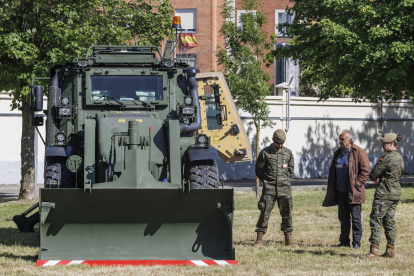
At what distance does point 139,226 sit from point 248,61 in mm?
11969

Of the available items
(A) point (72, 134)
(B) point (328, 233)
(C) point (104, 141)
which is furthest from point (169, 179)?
(B) point (328, 233)

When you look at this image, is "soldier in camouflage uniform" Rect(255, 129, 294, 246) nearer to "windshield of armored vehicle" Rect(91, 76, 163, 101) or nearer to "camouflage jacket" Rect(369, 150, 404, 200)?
"camouflage jacket" Rect(369, 150, 404, 200)

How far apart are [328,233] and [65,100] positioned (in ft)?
16.7

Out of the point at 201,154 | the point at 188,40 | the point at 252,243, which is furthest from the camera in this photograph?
the point at 188,40

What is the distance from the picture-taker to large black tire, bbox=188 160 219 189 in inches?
309

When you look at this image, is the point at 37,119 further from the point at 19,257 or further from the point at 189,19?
the point at 189,19

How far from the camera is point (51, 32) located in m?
14.4

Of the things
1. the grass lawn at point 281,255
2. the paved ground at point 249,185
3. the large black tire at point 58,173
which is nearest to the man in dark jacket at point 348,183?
the grass lawn at point 281,255

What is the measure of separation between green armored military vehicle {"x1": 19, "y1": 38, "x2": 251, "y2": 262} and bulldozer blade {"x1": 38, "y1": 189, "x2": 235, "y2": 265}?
1cm

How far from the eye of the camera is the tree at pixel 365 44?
17312 millimetres

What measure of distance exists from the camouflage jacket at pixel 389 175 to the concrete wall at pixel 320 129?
53.5 feet

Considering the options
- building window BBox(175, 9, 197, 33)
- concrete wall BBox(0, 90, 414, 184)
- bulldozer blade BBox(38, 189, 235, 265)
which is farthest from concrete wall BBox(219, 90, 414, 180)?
bulldozer blade BBox(38, 189, 235, 265)

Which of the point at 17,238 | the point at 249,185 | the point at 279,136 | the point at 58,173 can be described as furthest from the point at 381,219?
the point at 249,185

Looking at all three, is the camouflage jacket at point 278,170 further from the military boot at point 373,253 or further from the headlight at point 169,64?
the headlight at point 169,64
